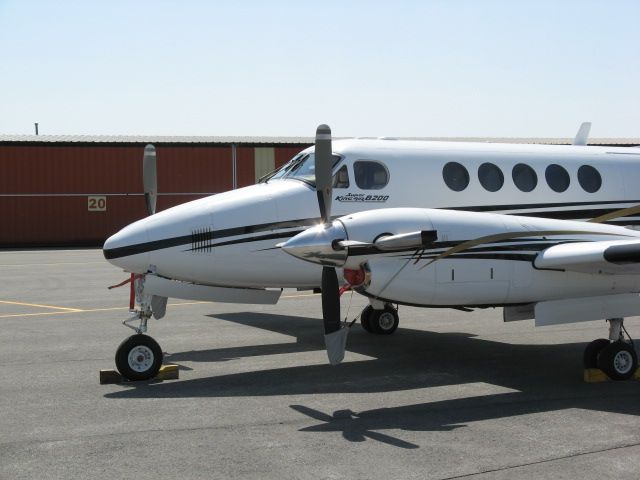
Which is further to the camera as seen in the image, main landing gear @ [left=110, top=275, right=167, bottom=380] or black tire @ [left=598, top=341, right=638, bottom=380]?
black tire @ [left=598, top=341, right=638, bottom=380]

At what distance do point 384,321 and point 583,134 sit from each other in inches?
238

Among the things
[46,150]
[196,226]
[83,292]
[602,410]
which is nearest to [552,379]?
[602,410]

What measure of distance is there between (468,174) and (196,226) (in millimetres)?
4731

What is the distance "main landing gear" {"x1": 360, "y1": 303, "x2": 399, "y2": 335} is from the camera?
15.7 m

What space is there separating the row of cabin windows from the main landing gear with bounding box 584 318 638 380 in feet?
11.3

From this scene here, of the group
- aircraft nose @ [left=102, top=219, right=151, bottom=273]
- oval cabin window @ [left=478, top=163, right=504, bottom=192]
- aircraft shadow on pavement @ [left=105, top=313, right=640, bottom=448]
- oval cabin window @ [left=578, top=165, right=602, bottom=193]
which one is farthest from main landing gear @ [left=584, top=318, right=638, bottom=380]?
aircraft nose @ [left=102, top=219, right=151, bottom=273]

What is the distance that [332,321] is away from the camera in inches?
405

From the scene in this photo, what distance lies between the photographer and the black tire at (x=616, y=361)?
37.1ft

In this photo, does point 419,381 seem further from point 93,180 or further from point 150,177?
point 93,180

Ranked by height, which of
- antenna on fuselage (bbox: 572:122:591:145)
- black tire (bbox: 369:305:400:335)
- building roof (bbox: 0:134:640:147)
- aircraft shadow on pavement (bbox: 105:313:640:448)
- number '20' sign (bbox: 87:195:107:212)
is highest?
building roof (bbox: 0:134:640:147)

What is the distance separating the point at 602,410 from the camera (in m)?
9.70

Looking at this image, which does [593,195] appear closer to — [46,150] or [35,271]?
[35,271]

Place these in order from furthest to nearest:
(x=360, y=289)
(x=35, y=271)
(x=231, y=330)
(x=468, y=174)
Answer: (x=35, y=271), (x=231, y=330), (x=468, y=174), (x=360, y=289)

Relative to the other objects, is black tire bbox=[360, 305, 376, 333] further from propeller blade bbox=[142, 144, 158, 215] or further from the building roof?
the building roof
